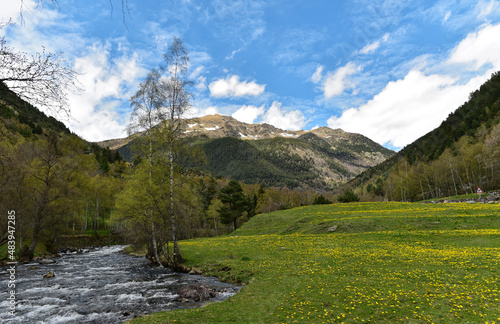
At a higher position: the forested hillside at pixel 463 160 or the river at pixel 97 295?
the forested hillside at pixel 463 160

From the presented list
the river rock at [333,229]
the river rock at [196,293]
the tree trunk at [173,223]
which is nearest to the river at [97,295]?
the river rock at [196,293]

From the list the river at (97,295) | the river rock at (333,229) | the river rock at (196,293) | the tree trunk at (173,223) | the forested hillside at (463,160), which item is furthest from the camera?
the forested hillside at (463,160)

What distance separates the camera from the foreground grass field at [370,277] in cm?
1077

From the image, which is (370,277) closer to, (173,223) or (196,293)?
(196,293)

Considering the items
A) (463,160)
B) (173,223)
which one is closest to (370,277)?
(173,223)

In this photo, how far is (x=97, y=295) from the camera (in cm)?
1731

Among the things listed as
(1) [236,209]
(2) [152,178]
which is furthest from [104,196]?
(2) [152,178]

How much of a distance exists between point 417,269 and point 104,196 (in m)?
90.5

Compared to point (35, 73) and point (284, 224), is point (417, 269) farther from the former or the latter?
point (284, 224)

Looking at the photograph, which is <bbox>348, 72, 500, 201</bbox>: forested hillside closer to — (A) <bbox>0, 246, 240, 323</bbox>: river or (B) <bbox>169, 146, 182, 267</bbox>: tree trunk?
(B) <bbox>169, 146, 182, 267</bbox>: tree trunk

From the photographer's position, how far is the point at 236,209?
236ft

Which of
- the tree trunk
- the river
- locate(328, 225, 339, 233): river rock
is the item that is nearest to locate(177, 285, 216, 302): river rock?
the river

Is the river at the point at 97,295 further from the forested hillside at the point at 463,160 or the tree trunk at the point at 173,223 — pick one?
the forested hillside at the point at 463,160

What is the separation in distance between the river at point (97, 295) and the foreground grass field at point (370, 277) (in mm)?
2592
